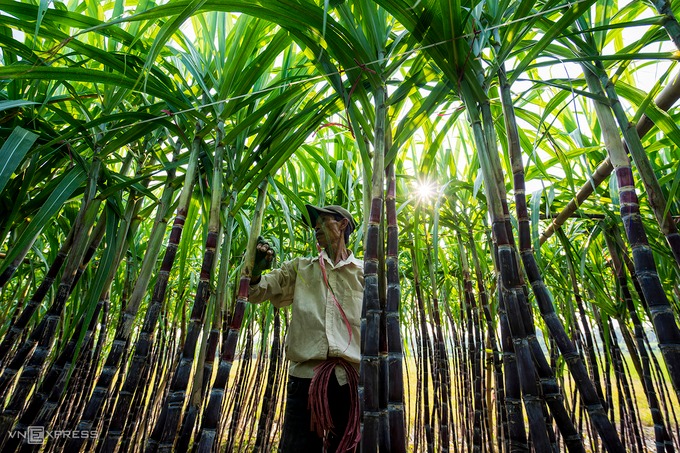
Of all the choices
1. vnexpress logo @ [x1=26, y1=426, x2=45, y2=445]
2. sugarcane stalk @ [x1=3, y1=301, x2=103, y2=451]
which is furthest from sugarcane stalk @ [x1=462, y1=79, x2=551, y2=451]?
vnexpress logo @ [x1=26, y1=426, x2=45, y2=445]

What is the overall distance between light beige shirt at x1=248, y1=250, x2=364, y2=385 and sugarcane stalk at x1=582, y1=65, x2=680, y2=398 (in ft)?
2.86

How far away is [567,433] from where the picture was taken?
1.97 ft

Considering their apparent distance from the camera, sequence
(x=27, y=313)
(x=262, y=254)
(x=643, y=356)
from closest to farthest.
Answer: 1. (x=27, y=313)
2. (x=262, y=254)
3. (x=643, y=356)

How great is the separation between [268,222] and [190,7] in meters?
1.81

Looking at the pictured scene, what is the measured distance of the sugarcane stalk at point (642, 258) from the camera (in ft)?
→ 2.07

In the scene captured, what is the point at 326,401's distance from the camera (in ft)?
3.93

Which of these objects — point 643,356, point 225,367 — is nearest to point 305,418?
point 225,367

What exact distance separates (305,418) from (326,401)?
30 cm

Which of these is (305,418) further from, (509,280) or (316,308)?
(509,280)

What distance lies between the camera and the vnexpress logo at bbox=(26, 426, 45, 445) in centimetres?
97

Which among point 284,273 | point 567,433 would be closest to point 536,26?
point 567,433

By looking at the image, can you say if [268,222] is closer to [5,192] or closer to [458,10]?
[5,192]

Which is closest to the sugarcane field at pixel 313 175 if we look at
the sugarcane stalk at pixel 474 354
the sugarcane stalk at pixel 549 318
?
the sugarcane stalk at pixel 549 318

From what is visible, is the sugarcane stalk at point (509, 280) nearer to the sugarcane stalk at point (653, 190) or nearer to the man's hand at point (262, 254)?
the sugarcane stalk at point (653, 190)
